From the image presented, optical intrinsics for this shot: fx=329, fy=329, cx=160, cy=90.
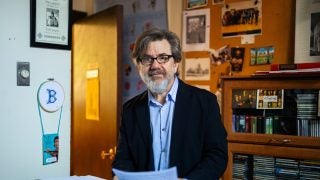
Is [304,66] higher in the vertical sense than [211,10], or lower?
lower

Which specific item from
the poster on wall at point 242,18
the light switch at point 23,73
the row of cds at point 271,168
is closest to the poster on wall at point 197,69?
the poster on wall at point 242,18

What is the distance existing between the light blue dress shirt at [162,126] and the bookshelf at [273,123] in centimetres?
69

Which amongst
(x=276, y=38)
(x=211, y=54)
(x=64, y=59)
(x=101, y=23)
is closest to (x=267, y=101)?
(x=276, y=38)

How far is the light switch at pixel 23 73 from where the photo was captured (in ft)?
4.60

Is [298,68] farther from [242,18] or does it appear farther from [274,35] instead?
[242,18]

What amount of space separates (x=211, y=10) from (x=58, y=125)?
1.42 meters

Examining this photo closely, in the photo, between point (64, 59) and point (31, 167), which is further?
point (64, 59)

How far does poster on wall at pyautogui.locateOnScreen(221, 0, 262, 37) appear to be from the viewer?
2.18m

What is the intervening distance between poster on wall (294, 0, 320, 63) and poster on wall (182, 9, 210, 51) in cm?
66

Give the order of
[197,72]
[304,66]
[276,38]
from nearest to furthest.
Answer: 1. [304,66]
2. [276,38]
3. [197,72]

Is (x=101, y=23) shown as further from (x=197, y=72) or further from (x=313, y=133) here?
(x=313, y=133)

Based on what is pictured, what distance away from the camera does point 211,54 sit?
2.41 metres

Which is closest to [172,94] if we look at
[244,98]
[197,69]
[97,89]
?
[244,98]

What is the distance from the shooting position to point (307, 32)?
6.32 feet
